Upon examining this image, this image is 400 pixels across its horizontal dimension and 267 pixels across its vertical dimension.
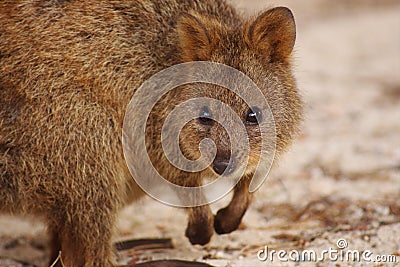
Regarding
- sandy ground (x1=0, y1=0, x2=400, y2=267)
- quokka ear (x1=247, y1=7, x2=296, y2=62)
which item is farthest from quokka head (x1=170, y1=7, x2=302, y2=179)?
sandy ground (x1=0, y1=0, x2=400, y2=267)

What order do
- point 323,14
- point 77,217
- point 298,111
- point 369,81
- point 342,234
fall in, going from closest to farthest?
point 77,217 < point 298,111 < point 342,234 < point 369,81 < point 323,14

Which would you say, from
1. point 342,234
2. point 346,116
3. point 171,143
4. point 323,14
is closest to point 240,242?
point 342,234

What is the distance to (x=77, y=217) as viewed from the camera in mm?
3877

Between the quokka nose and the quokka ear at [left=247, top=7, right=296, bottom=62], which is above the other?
the quokka ear at [left=247, top=7, right=296, bottom=62]

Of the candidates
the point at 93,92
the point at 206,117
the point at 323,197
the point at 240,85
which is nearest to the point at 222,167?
the point at 206,117

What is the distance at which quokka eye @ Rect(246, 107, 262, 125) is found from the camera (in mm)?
3859

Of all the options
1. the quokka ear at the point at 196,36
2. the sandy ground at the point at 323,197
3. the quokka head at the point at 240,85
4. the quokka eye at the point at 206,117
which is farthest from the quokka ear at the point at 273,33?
the quokka eye at the point at 206,117

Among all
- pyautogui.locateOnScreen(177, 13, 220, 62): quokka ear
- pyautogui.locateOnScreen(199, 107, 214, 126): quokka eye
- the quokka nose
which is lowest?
the quokka nose

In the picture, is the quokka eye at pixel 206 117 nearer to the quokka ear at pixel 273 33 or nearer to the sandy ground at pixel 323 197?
the quokka ear at pixel 273 33

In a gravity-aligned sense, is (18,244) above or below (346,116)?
below

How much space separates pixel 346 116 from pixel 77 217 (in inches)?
173

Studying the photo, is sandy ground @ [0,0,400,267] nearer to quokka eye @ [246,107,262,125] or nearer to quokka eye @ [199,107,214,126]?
quokka eye @ [246,107,262,125]

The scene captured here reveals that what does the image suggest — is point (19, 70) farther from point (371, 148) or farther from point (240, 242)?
point (371, 148)

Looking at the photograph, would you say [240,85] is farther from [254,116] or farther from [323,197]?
[323,197]
